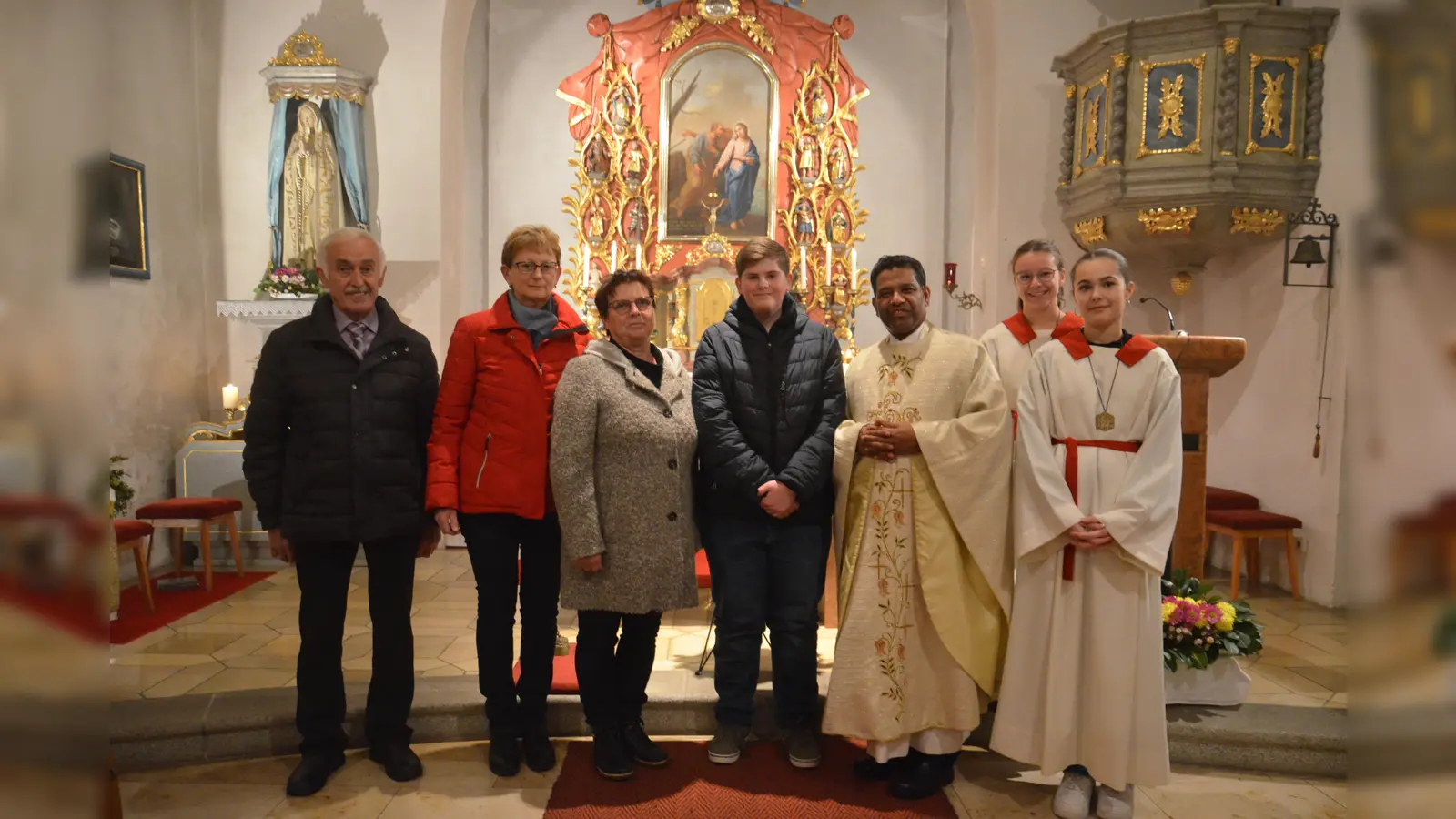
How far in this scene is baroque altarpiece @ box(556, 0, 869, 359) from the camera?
8289 mm

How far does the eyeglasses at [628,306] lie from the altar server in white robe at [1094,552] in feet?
4.22

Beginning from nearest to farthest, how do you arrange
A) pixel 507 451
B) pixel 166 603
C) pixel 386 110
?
pixel 507 451 → pixel 166 603 → pixel 386 110

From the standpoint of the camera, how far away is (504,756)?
312 cm

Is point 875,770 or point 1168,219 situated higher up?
point 1168,219

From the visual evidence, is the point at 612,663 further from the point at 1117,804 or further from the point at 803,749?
the point at 1117,804

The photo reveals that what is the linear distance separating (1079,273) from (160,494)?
6222mm

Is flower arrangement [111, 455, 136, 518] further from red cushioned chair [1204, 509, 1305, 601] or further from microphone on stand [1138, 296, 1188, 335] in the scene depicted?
red cushioned chair [1204, 509, 1305, 601]

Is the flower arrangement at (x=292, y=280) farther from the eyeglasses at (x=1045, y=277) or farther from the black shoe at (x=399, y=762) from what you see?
the eyeglasses at (x=1045, y=277)

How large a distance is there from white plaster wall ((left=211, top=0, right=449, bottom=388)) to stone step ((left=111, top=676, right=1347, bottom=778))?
12.4ft

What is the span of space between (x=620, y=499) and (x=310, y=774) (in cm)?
141

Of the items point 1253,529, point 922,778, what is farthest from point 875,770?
point 1253,529

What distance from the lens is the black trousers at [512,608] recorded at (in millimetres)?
2980

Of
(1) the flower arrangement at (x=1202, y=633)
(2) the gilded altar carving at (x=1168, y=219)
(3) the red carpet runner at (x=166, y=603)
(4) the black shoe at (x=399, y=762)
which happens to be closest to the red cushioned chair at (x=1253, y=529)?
(2) the gilded altar carving at (x=1168, y=219)

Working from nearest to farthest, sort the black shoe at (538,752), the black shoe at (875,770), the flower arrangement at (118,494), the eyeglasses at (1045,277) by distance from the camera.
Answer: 1. the black shoe at (875,770)
2. the black shoe at (538,752)
3. the eyeglasses at (1045,277)
4. the flower arrangement at (118,494)
